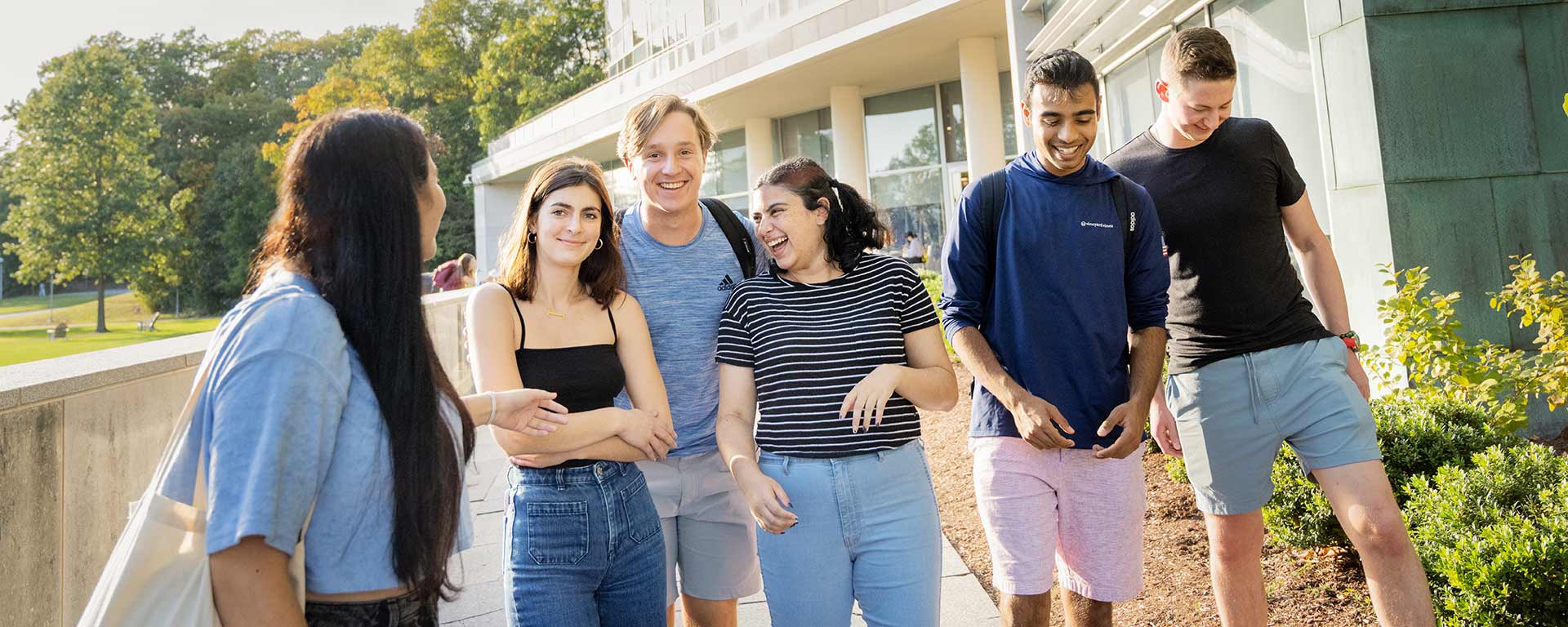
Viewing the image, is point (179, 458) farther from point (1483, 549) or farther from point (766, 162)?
point (766, 162)

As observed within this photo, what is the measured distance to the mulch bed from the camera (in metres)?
3.89

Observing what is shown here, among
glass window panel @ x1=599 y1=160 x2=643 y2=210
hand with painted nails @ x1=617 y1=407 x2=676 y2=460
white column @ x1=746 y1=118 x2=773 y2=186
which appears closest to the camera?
hand with painted nails @ x1=617 y1=407 x2=676 y2=460

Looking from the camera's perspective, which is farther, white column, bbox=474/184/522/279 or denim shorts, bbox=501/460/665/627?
white column, bbox=474/184/522/279

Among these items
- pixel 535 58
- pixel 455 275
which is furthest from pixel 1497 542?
pixel 535 58

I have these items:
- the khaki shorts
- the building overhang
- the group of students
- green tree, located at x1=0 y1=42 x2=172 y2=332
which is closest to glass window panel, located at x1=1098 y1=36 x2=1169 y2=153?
the building overhang

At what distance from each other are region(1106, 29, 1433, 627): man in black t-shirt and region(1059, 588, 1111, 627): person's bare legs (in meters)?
0.59

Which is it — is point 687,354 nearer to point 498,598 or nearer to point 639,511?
point 639,511

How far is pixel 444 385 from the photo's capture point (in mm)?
1852

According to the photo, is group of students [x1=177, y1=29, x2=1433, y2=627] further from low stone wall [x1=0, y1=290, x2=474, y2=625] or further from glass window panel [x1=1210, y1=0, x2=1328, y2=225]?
glass window panel [x1=1210, y1=0, x2=1328, y2=225]

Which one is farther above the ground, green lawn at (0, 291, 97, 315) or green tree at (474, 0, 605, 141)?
green tree at (474, 0, 605, 141)

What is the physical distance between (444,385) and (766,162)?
2457 centimetres

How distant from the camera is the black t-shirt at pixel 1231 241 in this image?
3156mm

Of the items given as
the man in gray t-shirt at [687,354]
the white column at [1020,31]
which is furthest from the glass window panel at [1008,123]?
the man in gray t-shirt at [687,354]

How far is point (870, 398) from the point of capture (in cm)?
247
